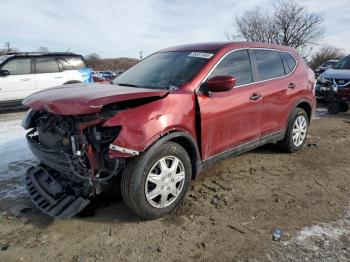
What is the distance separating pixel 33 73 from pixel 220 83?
8654 millimetres

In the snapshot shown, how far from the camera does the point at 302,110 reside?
5.75m

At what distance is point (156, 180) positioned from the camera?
3451mm

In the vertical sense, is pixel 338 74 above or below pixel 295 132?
above

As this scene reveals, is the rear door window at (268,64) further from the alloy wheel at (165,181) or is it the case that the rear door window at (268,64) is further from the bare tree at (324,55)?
the bare tree at (324,55)

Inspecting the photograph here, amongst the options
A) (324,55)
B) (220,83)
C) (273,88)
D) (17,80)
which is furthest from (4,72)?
(324,55)

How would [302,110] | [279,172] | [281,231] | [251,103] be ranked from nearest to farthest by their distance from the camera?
[281,231] < [251,103] < [279,172] < [302,110]

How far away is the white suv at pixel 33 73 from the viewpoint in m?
10.5

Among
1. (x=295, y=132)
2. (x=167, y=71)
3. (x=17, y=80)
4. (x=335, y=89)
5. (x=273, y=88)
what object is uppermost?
(x=167, y=71)

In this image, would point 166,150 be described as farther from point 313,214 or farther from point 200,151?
point 313,214

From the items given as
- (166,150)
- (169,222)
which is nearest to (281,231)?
(169,222)

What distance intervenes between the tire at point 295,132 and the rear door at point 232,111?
969 mm

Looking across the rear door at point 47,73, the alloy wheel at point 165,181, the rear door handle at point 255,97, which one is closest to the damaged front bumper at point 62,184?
the alloy wheel at point 165,181

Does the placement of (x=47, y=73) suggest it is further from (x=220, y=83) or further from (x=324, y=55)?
(x=324, y=55)

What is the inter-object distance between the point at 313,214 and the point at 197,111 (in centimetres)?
157
